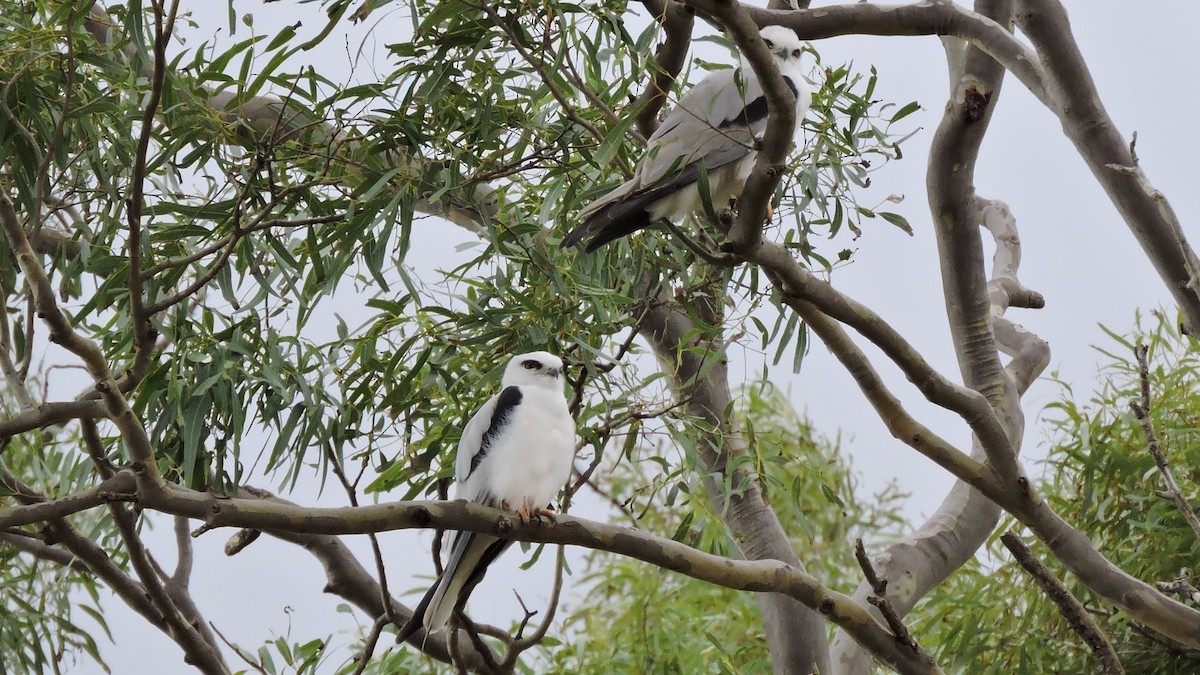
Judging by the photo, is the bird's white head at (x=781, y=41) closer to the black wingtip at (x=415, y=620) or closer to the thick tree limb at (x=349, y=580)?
the black wingtip at (x=415, y=620)

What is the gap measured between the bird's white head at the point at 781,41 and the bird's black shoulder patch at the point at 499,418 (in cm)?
71

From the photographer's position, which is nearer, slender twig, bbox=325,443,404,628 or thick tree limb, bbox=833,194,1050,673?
slender twig, bbox=325,443,404,628

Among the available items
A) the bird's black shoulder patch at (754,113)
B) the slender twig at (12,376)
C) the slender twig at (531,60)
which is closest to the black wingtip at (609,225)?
the slender twig at (531,60)

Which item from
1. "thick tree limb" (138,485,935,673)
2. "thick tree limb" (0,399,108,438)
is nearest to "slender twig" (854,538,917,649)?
"thick tree limb" (138,485,935,673)

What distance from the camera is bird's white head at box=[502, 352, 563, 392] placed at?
1.89 metres

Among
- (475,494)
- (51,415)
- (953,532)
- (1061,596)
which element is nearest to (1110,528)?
(953,532)

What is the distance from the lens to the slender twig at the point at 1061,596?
1658 millimetres

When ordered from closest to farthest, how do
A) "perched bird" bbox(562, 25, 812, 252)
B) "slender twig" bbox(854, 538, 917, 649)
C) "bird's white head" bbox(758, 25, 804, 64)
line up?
"slender twig" bbox(854, 538, 917, 649), "perched bird" bbox(562, 25, 812, 252), "bird's white head" bbox(758, 25, 804, 64)

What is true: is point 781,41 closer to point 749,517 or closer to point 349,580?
A: point 749,517

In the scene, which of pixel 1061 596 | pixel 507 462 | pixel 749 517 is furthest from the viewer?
pixel 749 517

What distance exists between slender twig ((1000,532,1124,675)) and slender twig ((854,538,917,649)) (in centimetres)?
19

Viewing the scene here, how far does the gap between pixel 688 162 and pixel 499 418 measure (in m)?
0.49

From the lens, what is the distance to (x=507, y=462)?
1.79m

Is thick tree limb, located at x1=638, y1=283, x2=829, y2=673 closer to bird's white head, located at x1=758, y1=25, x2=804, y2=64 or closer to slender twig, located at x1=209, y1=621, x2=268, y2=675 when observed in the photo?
bird's white head, located at x1=758, y1=25, x2=804, y2=64
